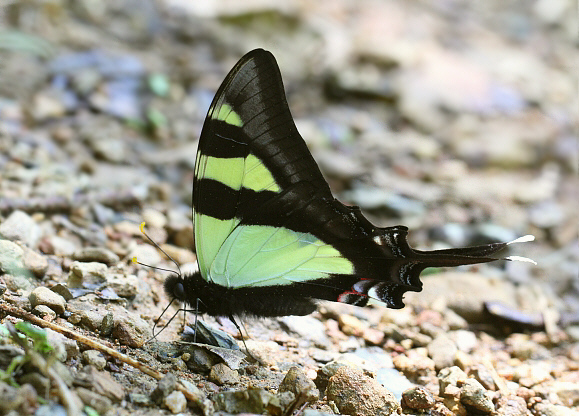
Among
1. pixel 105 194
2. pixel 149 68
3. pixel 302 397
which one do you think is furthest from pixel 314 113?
pixel 302 397

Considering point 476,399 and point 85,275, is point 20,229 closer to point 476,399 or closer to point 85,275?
point 85,275

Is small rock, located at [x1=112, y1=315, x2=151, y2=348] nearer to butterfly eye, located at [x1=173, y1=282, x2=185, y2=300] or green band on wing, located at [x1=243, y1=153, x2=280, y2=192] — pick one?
butterfly eye, located at [x1=173, y1=282, x2=185, y2=300]

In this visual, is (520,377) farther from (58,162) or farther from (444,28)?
(444,28)

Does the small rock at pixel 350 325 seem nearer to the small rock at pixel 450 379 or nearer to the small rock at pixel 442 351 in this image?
the small rock at pixel 442 351

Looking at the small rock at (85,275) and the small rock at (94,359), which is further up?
the small rock at (85,275)

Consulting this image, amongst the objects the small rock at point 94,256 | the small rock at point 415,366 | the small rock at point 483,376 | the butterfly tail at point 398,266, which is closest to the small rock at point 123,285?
the small rock at point 94,256

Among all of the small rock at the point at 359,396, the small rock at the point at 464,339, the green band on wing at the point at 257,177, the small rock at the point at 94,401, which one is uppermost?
the small rock at the point at 464,339

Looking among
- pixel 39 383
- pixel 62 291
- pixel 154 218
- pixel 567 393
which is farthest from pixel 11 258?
pixel 567 393
